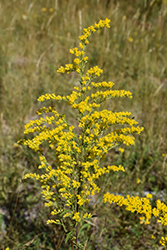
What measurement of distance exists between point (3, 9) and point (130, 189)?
14.8 ft

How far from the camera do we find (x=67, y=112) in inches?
127

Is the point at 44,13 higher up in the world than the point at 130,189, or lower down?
higher up

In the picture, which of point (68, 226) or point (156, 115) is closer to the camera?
point (68, 226)

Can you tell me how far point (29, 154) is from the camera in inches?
105


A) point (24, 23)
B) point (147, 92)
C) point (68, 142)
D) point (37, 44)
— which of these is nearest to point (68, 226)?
point (68, 142)

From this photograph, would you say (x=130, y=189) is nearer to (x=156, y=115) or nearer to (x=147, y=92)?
(x=156, y=115)

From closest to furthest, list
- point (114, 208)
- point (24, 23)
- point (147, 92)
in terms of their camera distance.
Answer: point (114, 208)
point (147, 92)
point (24, 23)

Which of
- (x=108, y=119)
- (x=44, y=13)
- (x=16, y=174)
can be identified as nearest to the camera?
(x=108, y=119)

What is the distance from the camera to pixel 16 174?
2.50 metres

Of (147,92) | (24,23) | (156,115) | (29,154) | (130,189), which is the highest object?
(24,23)

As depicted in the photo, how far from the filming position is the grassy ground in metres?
2.09

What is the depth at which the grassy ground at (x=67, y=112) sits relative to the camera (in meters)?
2.09

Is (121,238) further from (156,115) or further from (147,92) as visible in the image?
(147,92)

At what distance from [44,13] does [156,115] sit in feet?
12.4
